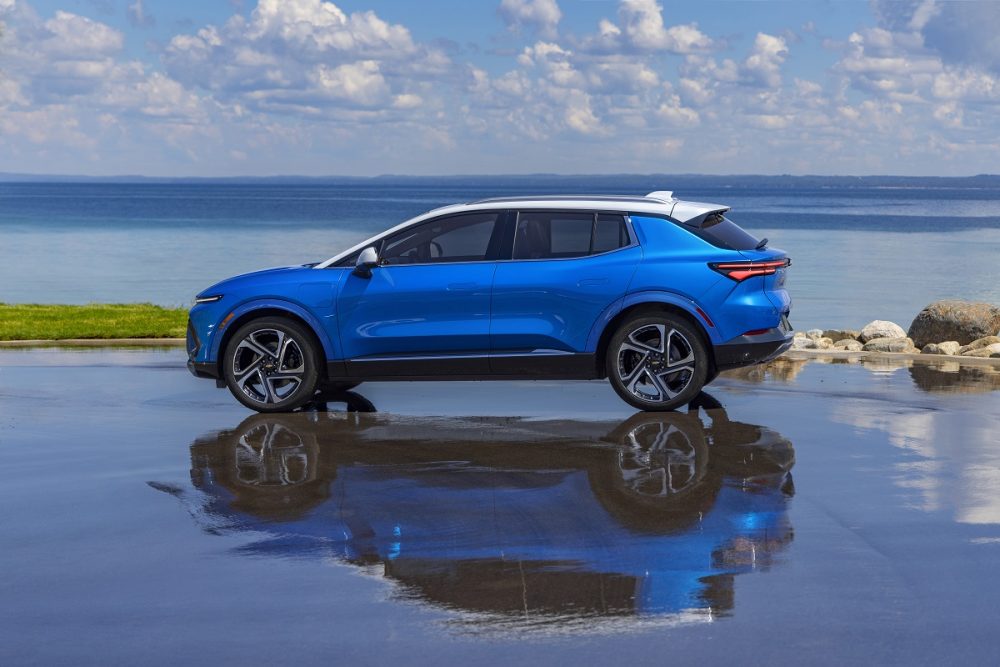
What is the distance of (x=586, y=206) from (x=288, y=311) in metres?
2.67

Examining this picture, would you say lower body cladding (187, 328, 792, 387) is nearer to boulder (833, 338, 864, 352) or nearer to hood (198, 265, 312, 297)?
hood (198, 265, 312, 297)

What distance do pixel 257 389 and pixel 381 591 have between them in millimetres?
6314

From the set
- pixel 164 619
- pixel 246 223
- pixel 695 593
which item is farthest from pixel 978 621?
pixel 246 223

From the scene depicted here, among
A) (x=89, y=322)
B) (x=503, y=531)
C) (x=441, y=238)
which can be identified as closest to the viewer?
(x=503, y=531)

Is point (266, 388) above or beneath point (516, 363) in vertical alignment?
beneath

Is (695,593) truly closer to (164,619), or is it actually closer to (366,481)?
(164,619)

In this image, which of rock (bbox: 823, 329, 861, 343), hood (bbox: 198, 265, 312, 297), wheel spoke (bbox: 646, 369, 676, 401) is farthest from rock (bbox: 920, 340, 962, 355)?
hood (bbox: 198, 265, 312, 297)

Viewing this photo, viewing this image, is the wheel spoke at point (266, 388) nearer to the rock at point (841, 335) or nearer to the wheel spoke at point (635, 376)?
the wheel spoke at point (635, 376)

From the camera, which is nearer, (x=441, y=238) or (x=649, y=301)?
(x=649, y=301)

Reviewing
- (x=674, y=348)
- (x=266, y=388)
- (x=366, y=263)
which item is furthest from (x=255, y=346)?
(x=674, y=348)

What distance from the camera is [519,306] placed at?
445 inches

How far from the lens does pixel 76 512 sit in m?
7.56

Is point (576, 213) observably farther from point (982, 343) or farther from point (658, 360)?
point (982, 343)

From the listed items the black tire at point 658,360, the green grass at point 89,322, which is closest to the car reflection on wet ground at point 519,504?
the black tire at point 658,360
